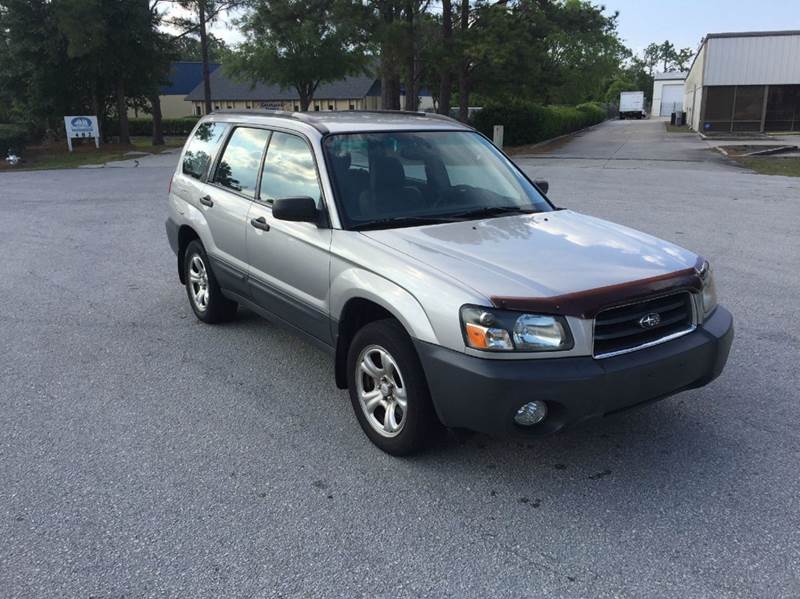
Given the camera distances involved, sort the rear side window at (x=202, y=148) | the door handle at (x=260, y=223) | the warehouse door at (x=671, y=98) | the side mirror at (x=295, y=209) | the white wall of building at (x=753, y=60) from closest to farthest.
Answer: the side mirror at (x=295, y=209) → the door handle at (x=260, y=223) → the rear side window at (x=202, y=148) → the white wall of building at (x=753, y=60) → the warehouse door at (x=671, y=98)

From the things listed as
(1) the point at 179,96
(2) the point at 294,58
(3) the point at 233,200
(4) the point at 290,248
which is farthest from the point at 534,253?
(1) the point at 179,96

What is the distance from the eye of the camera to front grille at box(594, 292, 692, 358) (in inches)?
126

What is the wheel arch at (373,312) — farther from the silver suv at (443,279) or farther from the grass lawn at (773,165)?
the grass lawn at (773,165)

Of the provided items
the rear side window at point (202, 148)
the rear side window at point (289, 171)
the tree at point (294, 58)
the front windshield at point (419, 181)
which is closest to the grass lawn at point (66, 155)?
the tree at point (294, 58)

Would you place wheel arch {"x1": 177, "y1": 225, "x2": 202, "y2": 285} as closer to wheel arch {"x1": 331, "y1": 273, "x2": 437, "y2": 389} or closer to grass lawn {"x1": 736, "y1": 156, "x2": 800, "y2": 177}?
wheel arch {"x1": 331, "y1": 273, "x2": 437, "y2": 389}

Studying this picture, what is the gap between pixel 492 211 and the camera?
440 cm

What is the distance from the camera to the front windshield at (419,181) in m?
4.16

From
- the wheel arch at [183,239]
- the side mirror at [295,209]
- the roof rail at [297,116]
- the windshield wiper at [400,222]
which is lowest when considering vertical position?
the wheel arch at [183,239]

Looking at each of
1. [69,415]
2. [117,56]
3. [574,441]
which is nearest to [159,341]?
[69,415]

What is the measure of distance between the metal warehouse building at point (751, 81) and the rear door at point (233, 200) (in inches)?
1539

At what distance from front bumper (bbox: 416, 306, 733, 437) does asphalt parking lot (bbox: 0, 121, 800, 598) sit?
1.51ft

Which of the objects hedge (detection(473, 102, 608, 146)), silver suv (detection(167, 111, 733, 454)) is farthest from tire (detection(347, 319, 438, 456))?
hedge (detection(473, 102, 608, 146))

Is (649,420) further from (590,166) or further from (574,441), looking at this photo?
(590,166)

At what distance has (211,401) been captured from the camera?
4.46 metres
